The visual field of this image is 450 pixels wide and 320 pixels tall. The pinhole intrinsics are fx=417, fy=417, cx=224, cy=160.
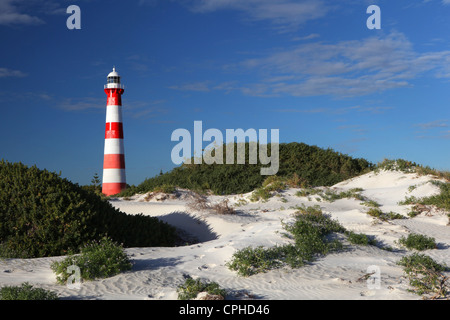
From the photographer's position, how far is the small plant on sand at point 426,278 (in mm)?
6000

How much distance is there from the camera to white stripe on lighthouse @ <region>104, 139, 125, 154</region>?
83.4ft

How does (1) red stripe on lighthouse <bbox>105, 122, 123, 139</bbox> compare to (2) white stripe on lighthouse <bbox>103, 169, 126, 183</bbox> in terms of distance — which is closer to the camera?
(2) white stripe on lighthouse <bbox>103, 169, 126, 183</bbox>

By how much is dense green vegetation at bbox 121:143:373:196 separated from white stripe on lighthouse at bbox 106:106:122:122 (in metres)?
4.33

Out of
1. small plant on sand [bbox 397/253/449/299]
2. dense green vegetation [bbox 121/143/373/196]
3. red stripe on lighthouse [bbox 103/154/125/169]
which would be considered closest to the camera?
small plant on sand [bbox 397/253/449/299]

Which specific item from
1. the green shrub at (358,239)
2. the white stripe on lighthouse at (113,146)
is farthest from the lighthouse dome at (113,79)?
the green shrub at (358,239)

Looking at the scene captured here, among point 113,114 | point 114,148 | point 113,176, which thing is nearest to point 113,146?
point 114,148

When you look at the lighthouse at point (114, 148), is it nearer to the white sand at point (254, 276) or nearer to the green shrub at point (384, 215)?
the white sand at point (254, 276)

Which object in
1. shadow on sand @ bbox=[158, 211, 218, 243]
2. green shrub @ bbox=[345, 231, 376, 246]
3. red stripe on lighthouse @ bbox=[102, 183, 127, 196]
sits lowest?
shadow on sand @ bbox=[158, 211, 218, 243]

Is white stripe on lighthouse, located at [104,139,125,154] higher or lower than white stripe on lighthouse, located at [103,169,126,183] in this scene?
higher

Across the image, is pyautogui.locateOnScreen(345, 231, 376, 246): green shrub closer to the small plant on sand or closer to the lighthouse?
the small plant on sand

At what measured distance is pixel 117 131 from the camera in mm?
25625

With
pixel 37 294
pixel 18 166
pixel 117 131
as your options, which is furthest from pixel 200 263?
pixel 117 131

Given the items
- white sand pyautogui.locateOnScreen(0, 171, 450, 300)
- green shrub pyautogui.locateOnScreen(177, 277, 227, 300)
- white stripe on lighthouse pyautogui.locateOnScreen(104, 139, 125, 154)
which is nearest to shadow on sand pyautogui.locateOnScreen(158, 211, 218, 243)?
white sand pyautogui.locateOnScreen(0, 171, 450, 300)
